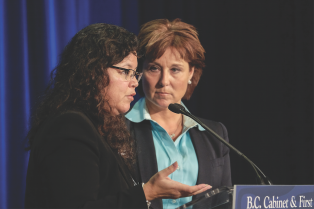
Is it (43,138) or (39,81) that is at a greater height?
(39,81)

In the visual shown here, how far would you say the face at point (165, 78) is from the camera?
1631mm

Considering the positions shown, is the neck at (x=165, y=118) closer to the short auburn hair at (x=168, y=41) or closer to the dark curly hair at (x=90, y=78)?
the short auburn hair at (x=168, y=41)

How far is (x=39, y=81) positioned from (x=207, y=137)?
102 centimetres

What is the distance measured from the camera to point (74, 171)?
0.87 m

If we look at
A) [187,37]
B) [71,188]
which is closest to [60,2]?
[187,37]

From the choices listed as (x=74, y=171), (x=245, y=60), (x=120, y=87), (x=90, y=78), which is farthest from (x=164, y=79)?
(x=245, y=60)

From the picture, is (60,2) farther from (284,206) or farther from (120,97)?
(284,206)

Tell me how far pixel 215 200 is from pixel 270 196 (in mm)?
180

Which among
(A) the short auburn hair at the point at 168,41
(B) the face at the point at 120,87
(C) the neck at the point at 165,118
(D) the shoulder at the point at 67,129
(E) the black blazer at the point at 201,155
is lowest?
(E) the black blazer at the point at 201,155

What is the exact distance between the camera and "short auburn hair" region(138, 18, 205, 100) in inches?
63.4

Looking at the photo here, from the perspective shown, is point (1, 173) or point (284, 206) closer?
point (284, 206)

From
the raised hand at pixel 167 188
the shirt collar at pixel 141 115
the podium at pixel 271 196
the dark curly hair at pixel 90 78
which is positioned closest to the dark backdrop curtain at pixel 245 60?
the shirt collar at pixel 141 115

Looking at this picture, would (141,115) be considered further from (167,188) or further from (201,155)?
(167,188)

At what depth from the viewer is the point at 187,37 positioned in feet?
5.47
